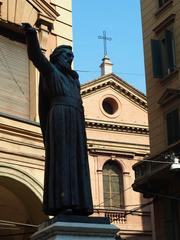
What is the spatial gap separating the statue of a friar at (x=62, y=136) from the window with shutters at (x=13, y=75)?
267 inches

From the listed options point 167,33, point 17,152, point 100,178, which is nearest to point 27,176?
point 17,152

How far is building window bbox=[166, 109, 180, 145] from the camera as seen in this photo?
851 inches

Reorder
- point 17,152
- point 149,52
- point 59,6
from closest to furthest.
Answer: point 17,152, point 59,6, point 149,52

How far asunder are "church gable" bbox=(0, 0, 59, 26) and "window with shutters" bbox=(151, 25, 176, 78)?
27.7 feet

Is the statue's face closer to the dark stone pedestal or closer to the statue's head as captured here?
the statue's head

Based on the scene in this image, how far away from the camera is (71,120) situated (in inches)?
249

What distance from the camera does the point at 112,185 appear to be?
31.6 m

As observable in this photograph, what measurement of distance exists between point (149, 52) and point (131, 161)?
9664 mm

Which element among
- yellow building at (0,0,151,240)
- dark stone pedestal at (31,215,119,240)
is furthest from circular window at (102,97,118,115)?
dark stone pedestal at (31,215,119,240)

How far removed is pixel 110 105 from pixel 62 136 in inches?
1150

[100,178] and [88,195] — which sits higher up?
[100,178]

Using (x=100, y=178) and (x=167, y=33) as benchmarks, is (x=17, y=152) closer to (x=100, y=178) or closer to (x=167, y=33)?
(x=167, y=33)

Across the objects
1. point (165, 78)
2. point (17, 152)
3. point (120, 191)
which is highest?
point (165, 78)

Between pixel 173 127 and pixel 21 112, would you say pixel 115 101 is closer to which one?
pixel 173 127
